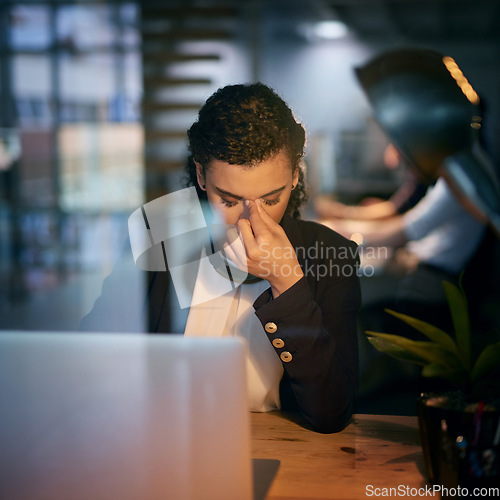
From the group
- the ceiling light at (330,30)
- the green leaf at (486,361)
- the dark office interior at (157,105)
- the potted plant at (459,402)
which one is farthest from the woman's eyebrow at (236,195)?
the ceiling light at (330,30)

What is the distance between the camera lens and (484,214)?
165 centimetres

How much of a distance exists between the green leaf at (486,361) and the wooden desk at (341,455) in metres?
0.18

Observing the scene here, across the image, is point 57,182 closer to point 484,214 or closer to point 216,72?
point 216,72

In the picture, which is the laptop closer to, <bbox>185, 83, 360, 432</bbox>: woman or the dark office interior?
<bbox>185, 83, 360, 432</bbox>: woman

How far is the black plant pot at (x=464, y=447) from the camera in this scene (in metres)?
0.73

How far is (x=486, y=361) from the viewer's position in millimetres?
832

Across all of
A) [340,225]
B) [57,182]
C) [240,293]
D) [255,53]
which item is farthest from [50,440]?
[57,182]

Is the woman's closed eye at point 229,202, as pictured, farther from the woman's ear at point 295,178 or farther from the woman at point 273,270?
the woman's ear at point 295,178

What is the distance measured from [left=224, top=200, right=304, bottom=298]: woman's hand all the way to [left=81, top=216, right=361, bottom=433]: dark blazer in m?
0.03

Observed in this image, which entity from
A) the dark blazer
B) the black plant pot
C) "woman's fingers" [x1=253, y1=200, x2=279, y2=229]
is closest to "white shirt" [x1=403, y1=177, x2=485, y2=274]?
the dark blazer

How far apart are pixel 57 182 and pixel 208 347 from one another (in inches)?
89.8

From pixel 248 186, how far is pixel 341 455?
60 cm

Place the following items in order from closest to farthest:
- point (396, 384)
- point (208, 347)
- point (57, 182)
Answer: point (208, 347)
point (396, 384)
point (57, 182)

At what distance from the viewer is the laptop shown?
66 cm
